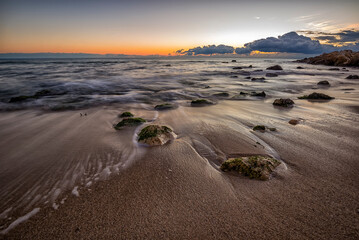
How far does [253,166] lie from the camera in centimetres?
284

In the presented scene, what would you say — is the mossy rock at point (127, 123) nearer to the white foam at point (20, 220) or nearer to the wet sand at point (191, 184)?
the wet sand at point (191, 184)

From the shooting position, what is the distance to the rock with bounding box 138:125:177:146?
3920 millimetres

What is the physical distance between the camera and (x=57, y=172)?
2.92 metres

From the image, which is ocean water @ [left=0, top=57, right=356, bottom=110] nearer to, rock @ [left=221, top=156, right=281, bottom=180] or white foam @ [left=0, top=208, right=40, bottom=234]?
white foam @ [left=0, top=208, right=40, bottom=234]

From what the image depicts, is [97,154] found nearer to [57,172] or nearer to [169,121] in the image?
[57,172]

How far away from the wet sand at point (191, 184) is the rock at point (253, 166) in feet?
0.37

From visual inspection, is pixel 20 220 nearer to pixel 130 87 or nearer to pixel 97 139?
pixel 97 139

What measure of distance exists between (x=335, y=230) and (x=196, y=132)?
3112 mm

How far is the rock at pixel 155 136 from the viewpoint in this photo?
12.9ft

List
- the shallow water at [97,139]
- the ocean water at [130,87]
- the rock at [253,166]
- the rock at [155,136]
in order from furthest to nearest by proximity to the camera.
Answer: the ocean water at [130,87], the rock at [155,136], the rock at [253,166], the shallow water at [97,139]

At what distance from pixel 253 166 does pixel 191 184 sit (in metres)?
1.06

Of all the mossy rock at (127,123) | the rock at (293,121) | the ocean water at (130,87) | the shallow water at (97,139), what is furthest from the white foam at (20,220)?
the ocean water at (130,87)

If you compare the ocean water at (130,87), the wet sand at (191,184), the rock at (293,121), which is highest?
the wet sand at (191,184)

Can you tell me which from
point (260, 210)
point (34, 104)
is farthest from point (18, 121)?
point (260, 210)
